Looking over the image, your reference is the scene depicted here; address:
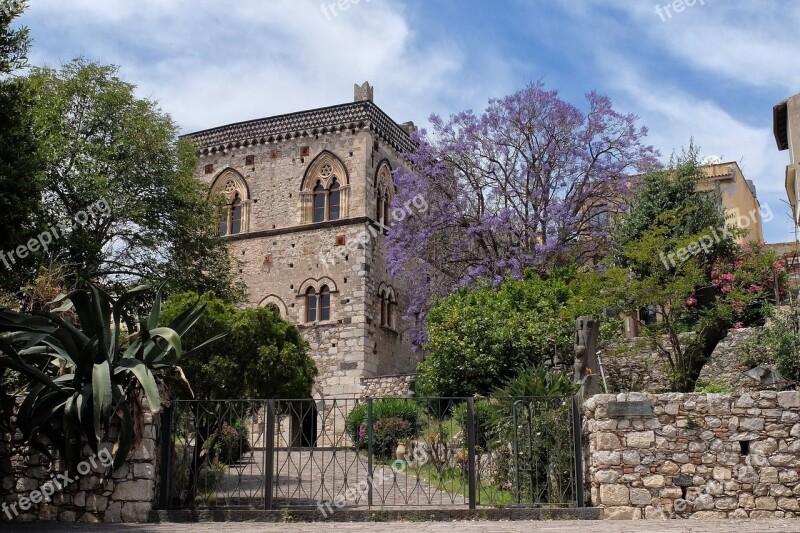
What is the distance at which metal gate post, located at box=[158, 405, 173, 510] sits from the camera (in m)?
10.9

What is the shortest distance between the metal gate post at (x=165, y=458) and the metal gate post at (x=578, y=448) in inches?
210

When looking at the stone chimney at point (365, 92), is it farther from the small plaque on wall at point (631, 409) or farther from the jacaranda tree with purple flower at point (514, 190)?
the small plaque on wall at point (631, 409)

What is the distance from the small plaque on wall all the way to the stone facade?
43.9ft

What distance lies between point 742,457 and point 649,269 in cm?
923

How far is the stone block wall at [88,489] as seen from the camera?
1054cm

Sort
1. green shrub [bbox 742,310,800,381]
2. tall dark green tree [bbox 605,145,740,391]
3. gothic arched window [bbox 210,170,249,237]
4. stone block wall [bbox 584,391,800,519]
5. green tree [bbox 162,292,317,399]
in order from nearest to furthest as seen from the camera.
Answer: stone block wall [bbox 584,391,800,519]
green tree [bbox 162,292,317,399]
green shrub [bbox 742,310,800,381]
tall dark green tree [bbox 605,145,740,391]
gothic arched window [bbox 210,170,249,237]

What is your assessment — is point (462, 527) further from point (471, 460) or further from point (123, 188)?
point (123, 188)

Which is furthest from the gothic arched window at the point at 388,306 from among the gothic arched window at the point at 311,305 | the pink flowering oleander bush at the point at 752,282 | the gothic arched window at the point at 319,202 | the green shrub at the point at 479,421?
the green shrub at the point at 479,421

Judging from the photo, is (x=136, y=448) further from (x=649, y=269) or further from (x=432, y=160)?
(x=432, y=160)

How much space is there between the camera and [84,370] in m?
10.7

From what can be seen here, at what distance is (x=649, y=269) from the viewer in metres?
19.5

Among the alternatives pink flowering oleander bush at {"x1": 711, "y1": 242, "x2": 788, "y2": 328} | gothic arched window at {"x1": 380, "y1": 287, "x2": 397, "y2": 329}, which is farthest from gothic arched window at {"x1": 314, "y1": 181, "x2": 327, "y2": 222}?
pink flowering oleander bush at {"x1": 711, "y1": 242, "x2": 788, "y2": 328}

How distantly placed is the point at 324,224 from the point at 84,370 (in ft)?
60.6

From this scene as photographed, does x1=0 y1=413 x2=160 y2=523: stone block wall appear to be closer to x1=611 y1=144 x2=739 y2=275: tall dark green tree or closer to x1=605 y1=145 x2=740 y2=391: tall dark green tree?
x1=605 y1=145 x2=740 y2=391: tall dark green tree
